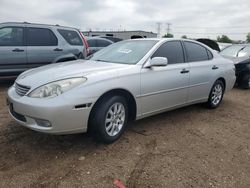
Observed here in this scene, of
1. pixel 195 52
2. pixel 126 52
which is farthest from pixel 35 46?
pixel 195 52

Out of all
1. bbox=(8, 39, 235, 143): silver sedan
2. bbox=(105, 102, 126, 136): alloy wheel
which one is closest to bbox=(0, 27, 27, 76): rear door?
bbox=(8, 39, 235, 143): silver sedan

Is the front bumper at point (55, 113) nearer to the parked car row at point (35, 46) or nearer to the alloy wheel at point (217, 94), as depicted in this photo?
the alloy wheel at point (217, 94)

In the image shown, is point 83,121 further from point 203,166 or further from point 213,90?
point 213,90

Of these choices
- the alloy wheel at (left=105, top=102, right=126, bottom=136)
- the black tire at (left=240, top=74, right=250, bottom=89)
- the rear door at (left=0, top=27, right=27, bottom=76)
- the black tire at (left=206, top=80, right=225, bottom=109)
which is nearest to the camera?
the alloy wheel at (left=105, top=102, right=126, bottom=136)

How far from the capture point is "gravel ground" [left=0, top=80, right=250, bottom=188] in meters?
2.79

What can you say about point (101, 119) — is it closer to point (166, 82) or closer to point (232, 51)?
point (166, 82)

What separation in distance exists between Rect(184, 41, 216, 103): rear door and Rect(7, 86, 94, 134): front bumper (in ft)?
7.79

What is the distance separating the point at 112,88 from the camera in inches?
135

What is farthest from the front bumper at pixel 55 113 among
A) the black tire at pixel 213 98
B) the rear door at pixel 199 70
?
the black tire at pixel 213 98

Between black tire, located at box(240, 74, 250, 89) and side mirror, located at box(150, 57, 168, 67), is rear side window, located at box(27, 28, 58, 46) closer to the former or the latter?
side mirror, located at box(150, 57, 168, 67)

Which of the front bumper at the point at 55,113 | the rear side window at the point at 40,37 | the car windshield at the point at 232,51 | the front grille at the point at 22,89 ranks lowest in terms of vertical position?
the front bumper at the point at 55,113

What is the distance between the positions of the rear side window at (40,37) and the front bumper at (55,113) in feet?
14.0

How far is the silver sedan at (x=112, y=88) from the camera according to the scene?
3105 mm

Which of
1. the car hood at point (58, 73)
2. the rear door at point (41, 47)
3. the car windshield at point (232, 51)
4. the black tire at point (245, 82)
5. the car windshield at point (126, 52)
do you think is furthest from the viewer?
the car windshield at point (232, 51)
